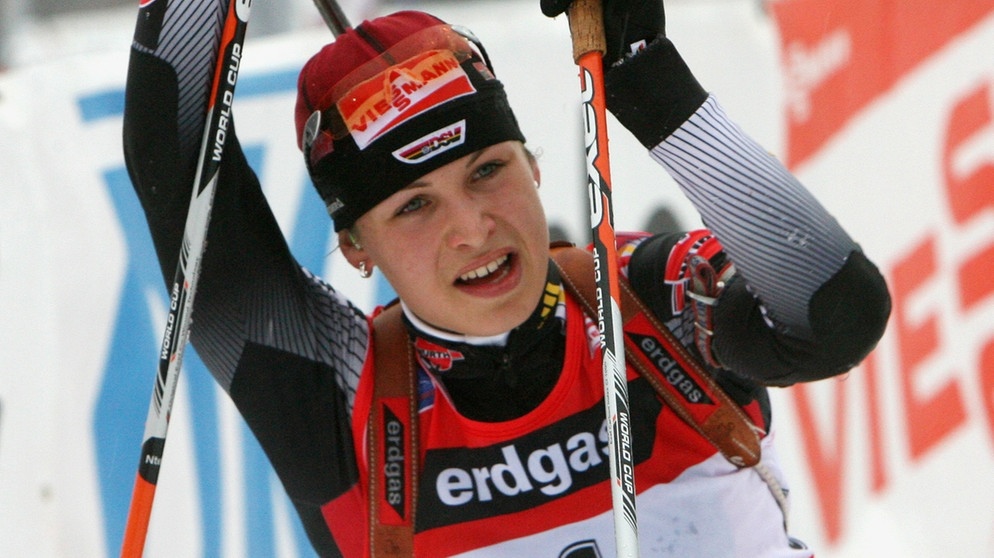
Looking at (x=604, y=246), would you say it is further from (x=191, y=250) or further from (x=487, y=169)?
(x=191, y=250)

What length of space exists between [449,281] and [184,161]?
461 mm

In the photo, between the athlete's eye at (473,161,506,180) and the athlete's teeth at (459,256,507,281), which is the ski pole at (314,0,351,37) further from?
the athlete's teeth at (459,256,507,281)

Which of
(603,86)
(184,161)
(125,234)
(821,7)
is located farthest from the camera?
(821,7)

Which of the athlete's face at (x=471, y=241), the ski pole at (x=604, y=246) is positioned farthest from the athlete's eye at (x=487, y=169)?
the ski pole at (x=604, y=246)

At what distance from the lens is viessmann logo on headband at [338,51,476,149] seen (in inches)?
85.8

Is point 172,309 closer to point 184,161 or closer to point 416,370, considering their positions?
point 184,161

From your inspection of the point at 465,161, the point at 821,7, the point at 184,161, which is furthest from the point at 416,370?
the point at 821,7

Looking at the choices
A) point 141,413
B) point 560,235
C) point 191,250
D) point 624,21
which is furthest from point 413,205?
point 560,235

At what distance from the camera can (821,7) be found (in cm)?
426

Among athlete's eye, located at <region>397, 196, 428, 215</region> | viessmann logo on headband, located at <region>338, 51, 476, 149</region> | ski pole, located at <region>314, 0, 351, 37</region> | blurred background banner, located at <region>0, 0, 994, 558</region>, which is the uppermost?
ski pole, located at <region>314, 0, 351, 37</region>

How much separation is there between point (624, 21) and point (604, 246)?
1.10 feet

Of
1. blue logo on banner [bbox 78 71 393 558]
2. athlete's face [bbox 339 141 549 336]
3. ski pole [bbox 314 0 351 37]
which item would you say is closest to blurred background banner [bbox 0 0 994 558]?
blue logo on banner [bbox 78 71 393 558]

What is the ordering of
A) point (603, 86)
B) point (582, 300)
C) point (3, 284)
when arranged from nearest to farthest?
1. point (603, 86)
2. point (582, 300)
3. point (3, 284)

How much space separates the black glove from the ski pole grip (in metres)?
0.02
